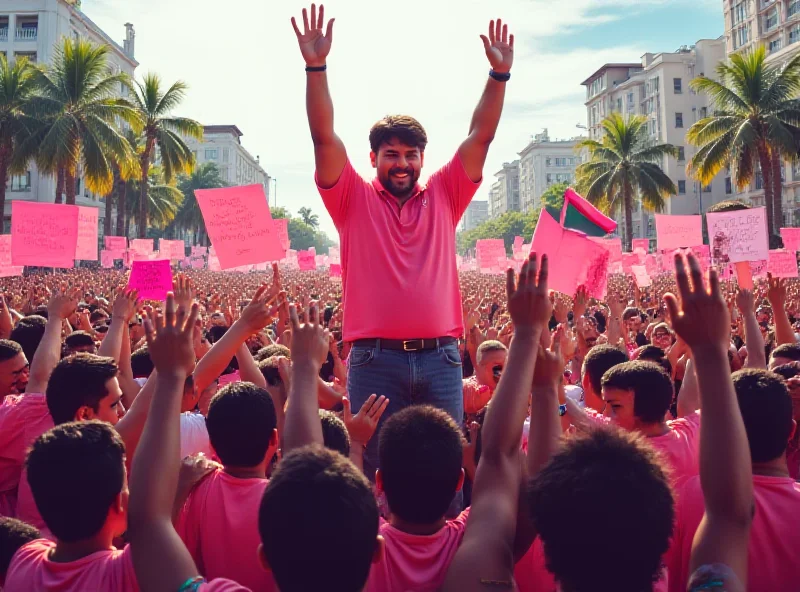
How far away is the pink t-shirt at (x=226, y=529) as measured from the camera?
2.46 meters

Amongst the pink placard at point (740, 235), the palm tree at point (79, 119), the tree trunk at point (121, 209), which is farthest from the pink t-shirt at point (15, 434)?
the tree trunk at point (121, 209)

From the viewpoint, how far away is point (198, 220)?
65.1 metres

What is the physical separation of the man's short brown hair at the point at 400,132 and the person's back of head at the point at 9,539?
2.02 meters

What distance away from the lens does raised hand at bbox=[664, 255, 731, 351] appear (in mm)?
1708

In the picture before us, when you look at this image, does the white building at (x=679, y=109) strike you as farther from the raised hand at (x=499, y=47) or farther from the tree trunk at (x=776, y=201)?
the raised hand at (x=499, y=47)

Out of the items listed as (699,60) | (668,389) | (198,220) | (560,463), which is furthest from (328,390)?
(699,60)

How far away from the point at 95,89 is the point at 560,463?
95.6 ft

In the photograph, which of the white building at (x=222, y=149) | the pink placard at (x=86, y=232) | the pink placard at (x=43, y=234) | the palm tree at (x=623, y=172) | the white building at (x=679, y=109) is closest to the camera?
the pink placard at (x=43, y=234)

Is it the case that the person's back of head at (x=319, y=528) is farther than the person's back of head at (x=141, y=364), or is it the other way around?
the person's back of head at (x=141, y=364)

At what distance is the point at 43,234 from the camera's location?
952cm

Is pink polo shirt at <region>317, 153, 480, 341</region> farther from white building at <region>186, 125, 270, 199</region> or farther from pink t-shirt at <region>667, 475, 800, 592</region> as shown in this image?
white building at <region>186, 125, 270, 199</region>

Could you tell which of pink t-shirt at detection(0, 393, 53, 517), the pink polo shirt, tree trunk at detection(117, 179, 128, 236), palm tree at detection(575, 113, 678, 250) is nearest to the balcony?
tree trunk at detection(117, 179, 128, 236)

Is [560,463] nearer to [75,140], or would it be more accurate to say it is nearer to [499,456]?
[499,456]

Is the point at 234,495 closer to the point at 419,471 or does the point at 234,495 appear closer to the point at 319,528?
the point at 419,471
